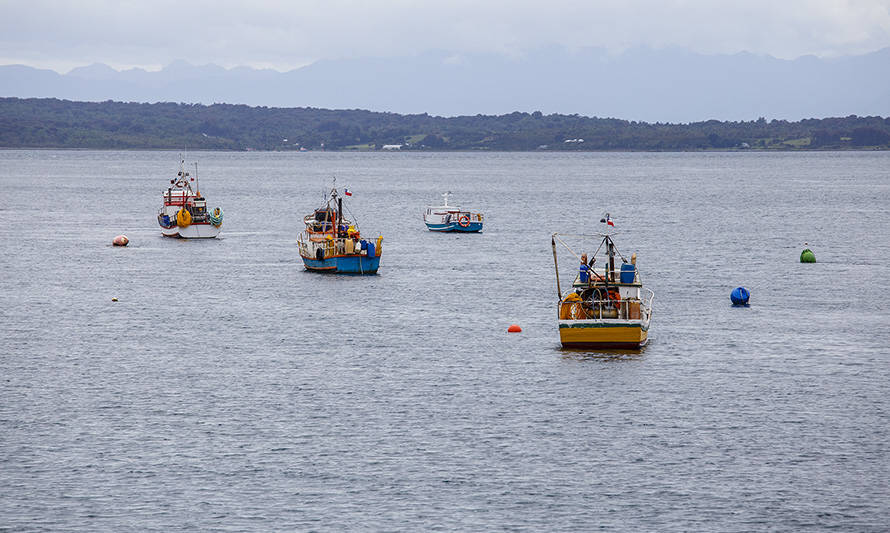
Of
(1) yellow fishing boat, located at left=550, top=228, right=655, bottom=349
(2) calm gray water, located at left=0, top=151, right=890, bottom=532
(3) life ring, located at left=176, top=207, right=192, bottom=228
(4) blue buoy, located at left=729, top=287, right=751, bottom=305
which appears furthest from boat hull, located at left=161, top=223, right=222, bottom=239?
(1) yellow fishing boat, located at left=550, top=228, right=655, bottom=349

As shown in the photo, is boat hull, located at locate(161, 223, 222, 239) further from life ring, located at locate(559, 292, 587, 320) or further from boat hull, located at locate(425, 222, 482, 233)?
life ring, located at locate(559, 292, 587, 320)

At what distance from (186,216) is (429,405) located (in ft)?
265

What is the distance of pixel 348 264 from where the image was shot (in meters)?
93.5

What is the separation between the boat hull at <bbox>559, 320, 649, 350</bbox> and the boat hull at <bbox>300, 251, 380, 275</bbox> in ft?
117

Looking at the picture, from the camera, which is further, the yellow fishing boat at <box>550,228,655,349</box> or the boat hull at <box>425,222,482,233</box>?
the boat hull at <box>425,222,482,233</box>

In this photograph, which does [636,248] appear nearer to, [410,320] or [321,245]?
[321,245]

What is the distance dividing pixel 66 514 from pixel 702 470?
69.9 ft

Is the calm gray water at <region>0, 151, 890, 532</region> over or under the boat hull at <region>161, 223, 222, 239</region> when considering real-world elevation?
under

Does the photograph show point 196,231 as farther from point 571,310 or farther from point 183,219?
point 571,310

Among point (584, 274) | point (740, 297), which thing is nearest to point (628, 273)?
point (584, 274)

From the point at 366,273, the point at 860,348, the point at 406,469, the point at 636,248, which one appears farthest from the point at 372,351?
the point at 636,248

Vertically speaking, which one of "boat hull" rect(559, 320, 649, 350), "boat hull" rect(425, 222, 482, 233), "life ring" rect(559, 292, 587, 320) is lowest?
"boat hull" rect(425, 222, 482, 233)

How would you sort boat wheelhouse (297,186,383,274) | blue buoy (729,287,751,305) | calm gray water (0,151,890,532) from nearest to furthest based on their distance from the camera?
calm gray water (0,151,890,532), blue buoy (729,287,751,305), boat wheelhouse (297,186,383,274)

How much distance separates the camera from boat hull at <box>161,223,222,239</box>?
125875 mm
